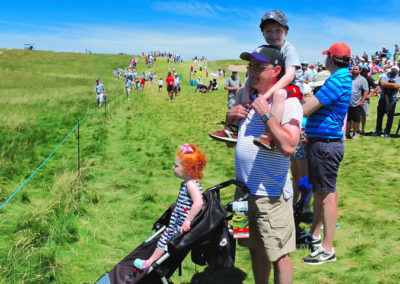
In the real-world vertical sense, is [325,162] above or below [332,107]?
below

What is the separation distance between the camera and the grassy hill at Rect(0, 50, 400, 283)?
3545mm

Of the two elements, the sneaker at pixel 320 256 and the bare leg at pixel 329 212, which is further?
the sneaker at pixel 320 256

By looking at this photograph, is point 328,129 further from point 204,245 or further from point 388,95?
point 388,95

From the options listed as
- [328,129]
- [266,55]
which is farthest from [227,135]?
[328,129]

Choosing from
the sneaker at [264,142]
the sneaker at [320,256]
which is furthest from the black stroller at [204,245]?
the sneaker at [320,256]

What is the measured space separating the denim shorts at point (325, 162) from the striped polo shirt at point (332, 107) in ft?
0.32

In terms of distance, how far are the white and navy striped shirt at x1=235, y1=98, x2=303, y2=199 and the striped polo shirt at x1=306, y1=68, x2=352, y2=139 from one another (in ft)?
3.10

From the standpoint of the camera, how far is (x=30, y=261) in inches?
137

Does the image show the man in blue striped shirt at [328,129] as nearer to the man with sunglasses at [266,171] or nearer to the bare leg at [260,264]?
the man with sunglasses at [266,171]

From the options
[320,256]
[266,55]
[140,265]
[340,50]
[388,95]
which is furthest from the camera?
[388,95]

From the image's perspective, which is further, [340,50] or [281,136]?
[340,50]

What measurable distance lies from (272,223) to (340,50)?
71.0 inches

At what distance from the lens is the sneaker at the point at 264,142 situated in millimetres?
2211

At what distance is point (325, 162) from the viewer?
334cm
